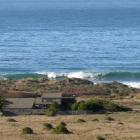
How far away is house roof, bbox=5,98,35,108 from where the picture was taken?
204 feet

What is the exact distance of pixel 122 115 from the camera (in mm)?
58406

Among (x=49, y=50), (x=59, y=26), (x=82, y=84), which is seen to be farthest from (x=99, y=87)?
(x=59, y=26)

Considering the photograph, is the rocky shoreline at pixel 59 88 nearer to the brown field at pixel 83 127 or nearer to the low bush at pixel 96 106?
the low bush at pixel 96 106

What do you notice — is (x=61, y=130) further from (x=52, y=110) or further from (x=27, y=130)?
(x=52, y=110)

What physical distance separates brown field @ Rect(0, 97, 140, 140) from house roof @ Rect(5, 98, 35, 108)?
4.30 m

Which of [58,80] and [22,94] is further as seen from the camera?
[58,80]

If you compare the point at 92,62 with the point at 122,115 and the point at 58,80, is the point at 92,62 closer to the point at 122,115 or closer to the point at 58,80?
the point at 58,80

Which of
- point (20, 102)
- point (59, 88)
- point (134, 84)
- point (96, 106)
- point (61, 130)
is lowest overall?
point (61, 130)

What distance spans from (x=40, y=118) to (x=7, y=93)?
49.7ft

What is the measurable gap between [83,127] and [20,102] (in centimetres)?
1274

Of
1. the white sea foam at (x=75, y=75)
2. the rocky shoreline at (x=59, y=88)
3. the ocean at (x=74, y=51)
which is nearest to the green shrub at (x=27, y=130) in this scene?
the rocky shoreline at (x=59, y=88)

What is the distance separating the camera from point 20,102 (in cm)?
6378

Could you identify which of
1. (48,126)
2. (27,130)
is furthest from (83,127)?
(27,130)

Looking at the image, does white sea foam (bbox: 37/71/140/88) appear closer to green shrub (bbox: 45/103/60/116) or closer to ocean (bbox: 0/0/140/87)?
ocean (bbox: 0/0/140/87)
